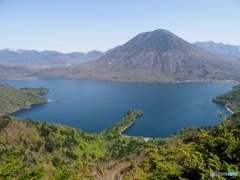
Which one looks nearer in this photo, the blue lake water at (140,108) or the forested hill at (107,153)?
the forested hill at (107,153)

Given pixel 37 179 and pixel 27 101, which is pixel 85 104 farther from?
pixel 37 179

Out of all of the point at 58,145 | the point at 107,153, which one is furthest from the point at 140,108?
the point at 58,145

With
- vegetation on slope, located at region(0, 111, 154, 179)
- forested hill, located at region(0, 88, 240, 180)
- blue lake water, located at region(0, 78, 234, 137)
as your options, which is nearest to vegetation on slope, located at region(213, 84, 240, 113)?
blue lake water, located at region(0, 78, 234, 137)

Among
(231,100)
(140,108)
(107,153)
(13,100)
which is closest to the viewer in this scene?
(107,153)

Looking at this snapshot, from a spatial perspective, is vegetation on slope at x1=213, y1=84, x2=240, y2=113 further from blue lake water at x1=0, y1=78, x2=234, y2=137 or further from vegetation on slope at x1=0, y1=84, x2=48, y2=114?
vegetation on slope at x1=0, y1=84, x2=48, y2=114

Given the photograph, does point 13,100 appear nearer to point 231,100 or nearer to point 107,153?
point 107,153

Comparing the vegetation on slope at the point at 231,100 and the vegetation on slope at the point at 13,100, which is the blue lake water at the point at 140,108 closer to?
the vegetation on slope at the point at 231,100

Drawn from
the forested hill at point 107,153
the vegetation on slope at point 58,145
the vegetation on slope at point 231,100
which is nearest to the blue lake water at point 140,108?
the vegetation on slope at point 231,100

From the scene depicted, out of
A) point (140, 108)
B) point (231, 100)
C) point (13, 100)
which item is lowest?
point (140, 108)

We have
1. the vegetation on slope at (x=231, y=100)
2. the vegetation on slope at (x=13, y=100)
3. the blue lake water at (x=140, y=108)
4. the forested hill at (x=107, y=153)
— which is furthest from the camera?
the vegetation on slope at (x=13, y=100)

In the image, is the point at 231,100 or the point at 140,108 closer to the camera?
the point at 140,108
